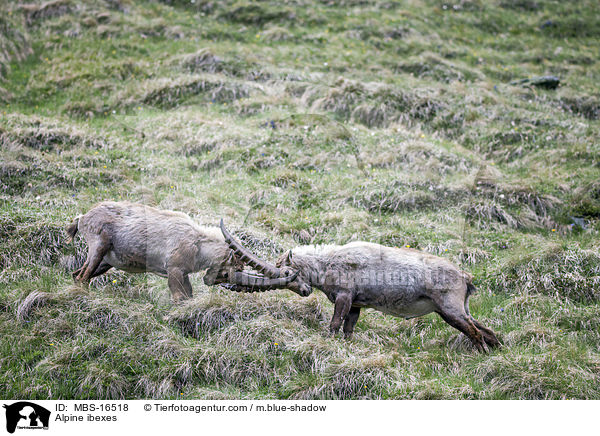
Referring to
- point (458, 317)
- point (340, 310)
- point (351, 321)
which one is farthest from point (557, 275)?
point (340, 310)

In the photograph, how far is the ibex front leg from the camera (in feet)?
27.2

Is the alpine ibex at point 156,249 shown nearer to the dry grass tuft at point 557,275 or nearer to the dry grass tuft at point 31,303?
the dry grass tuft at point 31,303

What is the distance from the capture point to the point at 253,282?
8305 millimetres

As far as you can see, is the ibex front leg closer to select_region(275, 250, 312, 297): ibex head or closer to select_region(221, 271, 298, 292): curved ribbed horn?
select_region(275, 250, 312, 297): ibex head

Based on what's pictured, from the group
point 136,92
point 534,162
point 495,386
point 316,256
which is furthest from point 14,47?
point 495,386

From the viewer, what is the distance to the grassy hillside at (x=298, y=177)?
25.0 ft

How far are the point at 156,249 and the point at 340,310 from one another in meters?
3.20

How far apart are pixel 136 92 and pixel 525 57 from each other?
1641 centimetres

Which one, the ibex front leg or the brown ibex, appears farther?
the ibex front leg

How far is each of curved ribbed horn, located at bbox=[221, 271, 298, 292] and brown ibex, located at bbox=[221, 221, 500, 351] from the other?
0.13 meters

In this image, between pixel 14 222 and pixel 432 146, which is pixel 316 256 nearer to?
pixel 14 222
